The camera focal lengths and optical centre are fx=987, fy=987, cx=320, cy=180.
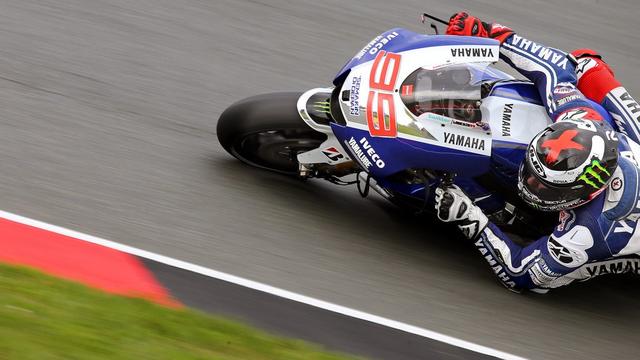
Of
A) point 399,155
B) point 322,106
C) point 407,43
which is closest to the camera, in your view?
point 399,155

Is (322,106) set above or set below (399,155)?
above

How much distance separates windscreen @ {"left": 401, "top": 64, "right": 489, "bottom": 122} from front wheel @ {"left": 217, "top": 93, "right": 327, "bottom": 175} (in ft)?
2.32

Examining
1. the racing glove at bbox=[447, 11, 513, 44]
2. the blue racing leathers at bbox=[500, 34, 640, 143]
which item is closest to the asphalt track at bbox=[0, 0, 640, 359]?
the blue racing leathers at bbox=[500, 34, 640, 143]

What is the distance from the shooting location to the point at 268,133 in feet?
20.7

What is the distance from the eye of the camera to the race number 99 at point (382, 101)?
5.70m

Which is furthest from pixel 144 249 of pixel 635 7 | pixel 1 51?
pixel 635 7

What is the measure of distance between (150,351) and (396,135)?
1.98 metres

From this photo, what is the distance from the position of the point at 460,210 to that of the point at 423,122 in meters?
0.56

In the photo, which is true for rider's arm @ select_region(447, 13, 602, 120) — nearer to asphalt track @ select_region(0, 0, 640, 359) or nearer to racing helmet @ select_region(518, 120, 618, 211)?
racing helmet @ select_region(518, 120, 618, 211)

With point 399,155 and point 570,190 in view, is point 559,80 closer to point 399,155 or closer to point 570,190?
point 570,190

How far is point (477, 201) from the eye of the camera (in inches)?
239

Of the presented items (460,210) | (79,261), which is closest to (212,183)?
(79,261)

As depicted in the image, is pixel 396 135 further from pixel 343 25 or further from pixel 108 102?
pixel 343 25

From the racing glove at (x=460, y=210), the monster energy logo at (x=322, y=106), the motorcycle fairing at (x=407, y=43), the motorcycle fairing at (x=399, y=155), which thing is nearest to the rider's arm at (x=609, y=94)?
the motorcycle fairing at (x=407, y=43)
